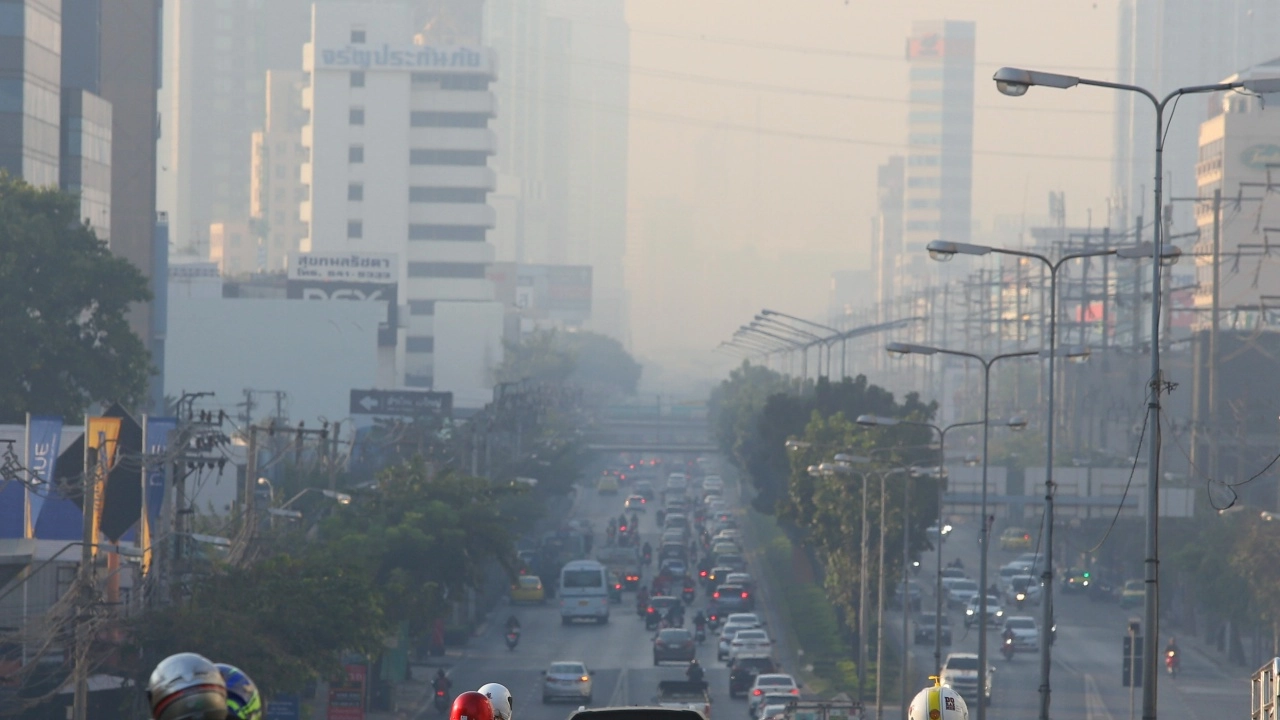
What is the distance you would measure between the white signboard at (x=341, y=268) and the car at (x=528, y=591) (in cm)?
5618

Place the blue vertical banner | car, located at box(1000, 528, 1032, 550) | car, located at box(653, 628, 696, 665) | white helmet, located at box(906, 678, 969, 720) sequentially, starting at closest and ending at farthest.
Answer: white helmet, located at box(906, 678, 969, 720) < the blue vertical banner < car, located at box(653, 628, 696, 665) < car, located at box(1000, 528, 1032, 550)

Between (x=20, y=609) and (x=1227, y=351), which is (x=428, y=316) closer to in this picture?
(x=1227, y=351)

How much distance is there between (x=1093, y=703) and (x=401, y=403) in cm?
5322

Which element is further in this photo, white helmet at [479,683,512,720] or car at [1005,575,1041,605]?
car at [1005,575,1041,605]

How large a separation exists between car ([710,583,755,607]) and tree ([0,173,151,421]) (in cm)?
2511

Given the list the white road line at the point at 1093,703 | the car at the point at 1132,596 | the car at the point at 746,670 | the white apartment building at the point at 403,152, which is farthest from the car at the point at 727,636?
the white apartment building at the point at 403,152

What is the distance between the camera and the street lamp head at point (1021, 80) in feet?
69.5

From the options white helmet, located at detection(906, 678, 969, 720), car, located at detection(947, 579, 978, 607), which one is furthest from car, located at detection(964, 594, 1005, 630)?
white helmet, located at detection(906, 678, 969, 720)

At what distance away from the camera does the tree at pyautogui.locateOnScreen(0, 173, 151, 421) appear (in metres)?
56.4

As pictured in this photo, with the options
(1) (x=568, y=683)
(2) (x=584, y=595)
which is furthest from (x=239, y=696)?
(2) (x=584, y=595)

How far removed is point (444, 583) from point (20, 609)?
18.9m

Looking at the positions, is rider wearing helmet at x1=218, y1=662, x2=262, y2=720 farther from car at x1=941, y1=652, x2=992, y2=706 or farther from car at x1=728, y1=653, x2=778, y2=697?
car at x1=728, y1=653, x2=778, y2=697

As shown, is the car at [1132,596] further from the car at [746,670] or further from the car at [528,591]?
the car at [746,670]

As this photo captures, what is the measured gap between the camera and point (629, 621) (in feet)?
249
